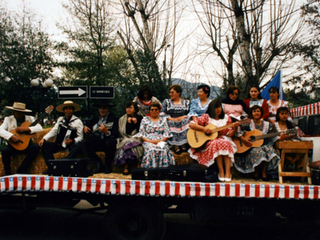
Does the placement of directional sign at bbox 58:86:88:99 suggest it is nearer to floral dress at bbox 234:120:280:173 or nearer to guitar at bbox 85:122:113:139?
guitar at bbox 85:122:113:139

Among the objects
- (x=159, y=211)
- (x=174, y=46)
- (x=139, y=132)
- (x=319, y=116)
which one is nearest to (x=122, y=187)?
(x=159, y=211)

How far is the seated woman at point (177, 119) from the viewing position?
18.0 feet

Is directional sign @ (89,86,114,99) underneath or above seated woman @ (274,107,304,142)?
above

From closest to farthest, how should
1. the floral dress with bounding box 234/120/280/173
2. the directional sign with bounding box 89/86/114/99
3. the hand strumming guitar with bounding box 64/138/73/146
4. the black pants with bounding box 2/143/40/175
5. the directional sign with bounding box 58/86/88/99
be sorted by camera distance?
the floral dress with bounding box 234/120/280/173, the black pants with bounding box 2/143/40/175, the hand strumming guitar with bounding box 64/138/73/146, the directional sign with bounding box 58/86/88/99, the directional sign with bounding box 89/86/114/99

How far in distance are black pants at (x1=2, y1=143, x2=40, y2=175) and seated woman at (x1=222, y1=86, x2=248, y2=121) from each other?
3.88 metres

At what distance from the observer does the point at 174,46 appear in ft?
43.5

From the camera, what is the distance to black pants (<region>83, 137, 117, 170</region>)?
197 inches

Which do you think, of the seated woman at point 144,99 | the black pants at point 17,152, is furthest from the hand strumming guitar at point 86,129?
→ the seated woman at point 144,99

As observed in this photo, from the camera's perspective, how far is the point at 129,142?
4832 mm

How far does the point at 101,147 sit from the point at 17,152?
4.94ft

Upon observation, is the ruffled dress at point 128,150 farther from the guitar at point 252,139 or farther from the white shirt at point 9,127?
the guitar at point 252,139

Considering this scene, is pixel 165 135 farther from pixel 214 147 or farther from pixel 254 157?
pixel 254 157

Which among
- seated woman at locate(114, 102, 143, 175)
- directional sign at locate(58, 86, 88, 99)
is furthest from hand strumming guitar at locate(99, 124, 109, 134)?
directional sign at locate(58, 86, 88, 99)

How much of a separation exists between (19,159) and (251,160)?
4233 mm
